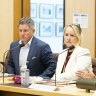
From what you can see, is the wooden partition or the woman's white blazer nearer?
the woman's white blazer

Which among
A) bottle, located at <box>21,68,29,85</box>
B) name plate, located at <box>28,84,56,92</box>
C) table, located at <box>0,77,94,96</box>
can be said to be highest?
bottle, located at <box>21,68,29,85</box>

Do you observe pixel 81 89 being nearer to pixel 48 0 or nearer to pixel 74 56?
pixel 74 56

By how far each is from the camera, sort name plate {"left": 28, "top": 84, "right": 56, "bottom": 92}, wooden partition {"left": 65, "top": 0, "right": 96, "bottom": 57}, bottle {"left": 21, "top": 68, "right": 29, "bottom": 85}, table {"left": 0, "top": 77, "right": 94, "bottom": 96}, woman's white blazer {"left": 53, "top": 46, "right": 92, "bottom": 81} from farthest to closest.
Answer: wooden partition {"left": 65, "top": 0, "right": 96, "bottom": 57}, woman's white blazer {"left": 53, "top": 46, "right": 92, "bottom": 81}, bottle {"left": 21, "top": 68, "right": 29, "bottom": 85}, name plate {"left": 28, "top": 84, "right": 56, "bottom": 92}, table {"left": 0, "top": 77, "right": 94, "bottom": 96}

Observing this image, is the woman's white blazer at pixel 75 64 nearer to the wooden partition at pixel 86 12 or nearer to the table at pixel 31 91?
the table at pixel 31 91

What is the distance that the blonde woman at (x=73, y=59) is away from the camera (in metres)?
3.37

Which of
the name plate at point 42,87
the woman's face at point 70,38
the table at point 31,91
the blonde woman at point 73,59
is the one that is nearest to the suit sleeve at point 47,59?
the blonde woman at point 73,59

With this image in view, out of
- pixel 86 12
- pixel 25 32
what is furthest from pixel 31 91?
pixel 86 12

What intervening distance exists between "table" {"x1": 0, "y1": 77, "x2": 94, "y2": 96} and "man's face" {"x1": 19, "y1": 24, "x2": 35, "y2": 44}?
3.19 feet

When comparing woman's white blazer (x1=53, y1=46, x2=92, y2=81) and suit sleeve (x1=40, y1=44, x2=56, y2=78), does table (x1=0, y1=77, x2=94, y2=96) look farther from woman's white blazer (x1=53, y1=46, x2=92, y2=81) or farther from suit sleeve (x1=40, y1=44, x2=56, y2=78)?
→ suit sleeve (x1=40, y1=44, x2=56, y2=78)

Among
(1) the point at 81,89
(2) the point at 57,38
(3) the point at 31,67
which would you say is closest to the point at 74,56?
(3) the point at 31,67

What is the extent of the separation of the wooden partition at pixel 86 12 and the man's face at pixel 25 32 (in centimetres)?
146

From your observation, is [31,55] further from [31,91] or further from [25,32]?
[31,91]

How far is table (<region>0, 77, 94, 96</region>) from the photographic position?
2514 mm

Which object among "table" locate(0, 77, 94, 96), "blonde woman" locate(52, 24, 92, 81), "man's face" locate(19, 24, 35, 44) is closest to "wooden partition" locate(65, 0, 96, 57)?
"man's face" locate(19, 24, 35, 44)
